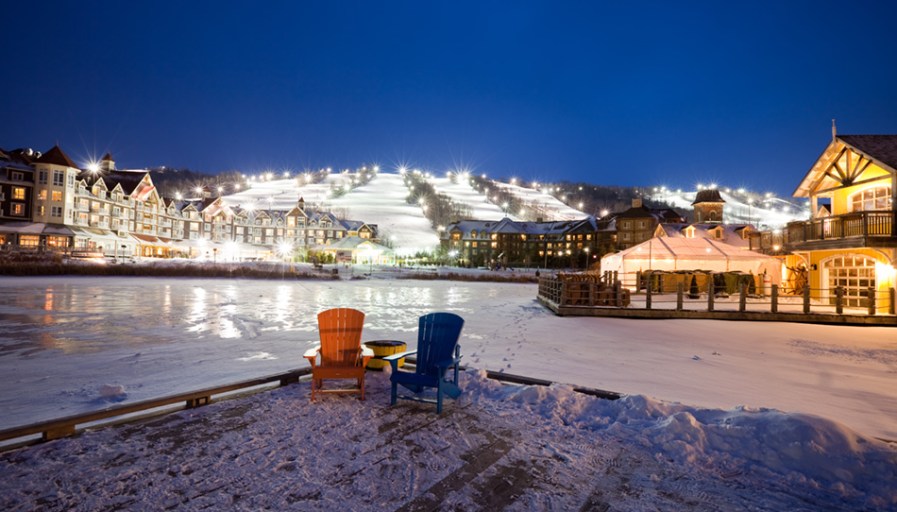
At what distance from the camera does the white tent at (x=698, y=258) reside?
22.7 m

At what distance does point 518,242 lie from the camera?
84000 millimetres

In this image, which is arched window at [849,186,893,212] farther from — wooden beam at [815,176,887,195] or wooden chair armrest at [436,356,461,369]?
wooden chair armrest at [436,356,461,369]

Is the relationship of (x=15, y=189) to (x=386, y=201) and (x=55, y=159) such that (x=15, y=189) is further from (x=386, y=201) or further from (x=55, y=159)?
(x=386, y=201)

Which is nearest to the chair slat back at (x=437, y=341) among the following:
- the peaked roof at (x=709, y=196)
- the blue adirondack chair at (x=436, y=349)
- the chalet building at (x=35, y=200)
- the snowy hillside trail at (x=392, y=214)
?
the blue adirondack chair at (x=436, y=349)

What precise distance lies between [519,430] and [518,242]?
8036cm

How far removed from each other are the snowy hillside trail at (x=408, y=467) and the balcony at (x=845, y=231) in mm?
17477

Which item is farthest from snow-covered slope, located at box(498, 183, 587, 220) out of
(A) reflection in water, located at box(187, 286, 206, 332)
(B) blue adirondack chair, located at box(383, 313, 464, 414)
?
(B) blue adirondack chair, located at box(383, 313, 464, 414)

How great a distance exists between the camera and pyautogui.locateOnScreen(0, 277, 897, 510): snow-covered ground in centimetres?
345

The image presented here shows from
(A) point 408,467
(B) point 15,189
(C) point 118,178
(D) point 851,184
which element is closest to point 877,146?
(D) point 851,184

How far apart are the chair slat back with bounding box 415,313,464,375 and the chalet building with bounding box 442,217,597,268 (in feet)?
244

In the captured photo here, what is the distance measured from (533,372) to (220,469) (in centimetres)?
557

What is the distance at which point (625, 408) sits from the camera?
529 cm

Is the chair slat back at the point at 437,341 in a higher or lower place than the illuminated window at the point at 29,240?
Answer: lower

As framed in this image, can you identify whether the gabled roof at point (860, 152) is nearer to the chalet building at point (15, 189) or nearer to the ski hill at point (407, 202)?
the ski hill at point (407, 202)
